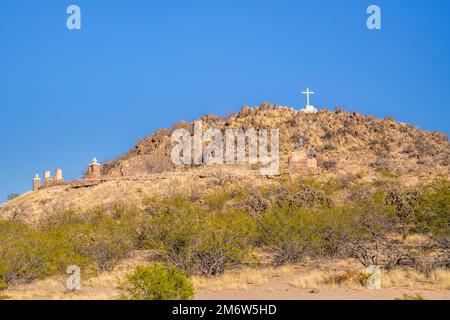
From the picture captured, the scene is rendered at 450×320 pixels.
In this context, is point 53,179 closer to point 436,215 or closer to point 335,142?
point 335,142

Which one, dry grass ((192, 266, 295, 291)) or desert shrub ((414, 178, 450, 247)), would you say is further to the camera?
desert shrub ((414, 178, 450, 247))

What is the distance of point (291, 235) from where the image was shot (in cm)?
2062

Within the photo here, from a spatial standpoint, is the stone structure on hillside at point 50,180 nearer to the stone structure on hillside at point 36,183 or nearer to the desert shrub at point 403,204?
the stone structure on hillside at point 36,183

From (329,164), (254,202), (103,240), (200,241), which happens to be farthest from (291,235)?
(329,164)

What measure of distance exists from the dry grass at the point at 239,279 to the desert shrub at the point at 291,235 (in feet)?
2.72

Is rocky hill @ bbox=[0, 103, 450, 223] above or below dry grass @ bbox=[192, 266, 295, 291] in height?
above

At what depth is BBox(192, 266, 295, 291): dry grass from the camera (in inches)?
677

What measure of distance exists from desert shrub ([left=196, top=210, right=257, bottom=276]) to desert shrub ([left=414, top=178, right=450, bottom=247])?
19.4 ft

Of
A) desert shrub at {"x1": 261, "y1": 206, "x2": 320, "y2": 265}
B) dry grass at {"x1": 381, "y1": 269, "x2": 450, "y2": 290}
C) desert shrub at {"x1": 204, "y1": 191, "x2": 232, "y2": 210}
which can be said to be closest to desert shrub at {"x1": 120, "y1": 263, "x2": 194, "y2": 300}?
dry grass at {"x1": 381, "y1": 269, "x2": 450, "y2": 290}

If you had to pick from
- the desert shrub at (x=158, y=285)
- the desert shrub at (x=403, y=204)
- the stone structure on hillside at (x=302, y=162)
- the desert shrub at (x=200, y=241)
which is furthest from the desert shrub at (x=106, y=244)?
the stone structure on hillside at (x=302, y=162)

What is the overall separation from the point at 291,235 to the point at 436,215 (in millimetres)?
4829

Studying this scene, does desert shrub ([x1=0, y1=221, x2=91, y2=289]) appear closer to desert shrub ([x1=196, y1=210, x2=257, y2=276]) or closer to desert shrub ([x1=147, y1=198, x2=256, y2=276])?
desert shrub ([x1=147, y1=198, x2=256, y2=276])
